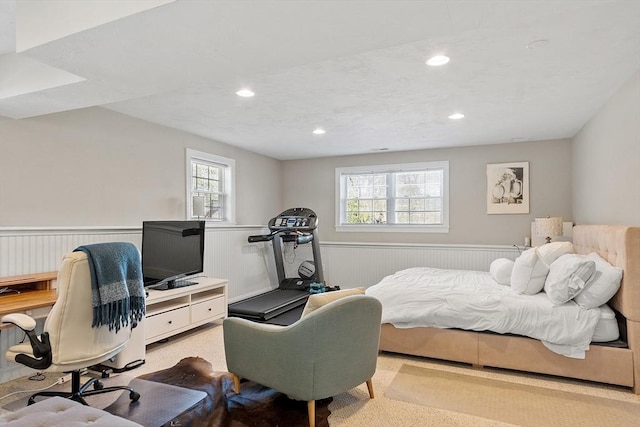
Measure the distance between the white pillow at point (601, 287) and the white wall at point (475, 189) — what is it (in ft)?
8.70

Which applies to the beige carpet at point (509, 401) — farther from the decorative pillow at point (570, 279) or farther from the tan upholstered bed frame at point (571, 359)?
the decorative pillow at point (570, 279)

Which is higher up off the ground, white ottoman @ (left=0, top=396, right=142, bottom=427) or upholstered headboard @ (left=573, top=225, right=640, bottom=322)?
upholstered headboard @ (left=573, top=225, right=640, bottom=322)

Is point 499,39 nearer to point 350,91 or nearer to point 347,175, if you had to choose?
point 350,91

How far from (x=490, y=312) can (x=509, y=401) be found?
28.9 inches

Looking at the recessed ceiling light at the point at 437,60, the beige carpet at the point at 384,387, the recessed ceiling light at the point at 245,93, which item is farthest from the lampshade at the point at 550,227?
the recessed ceiling light at the point at 245,93

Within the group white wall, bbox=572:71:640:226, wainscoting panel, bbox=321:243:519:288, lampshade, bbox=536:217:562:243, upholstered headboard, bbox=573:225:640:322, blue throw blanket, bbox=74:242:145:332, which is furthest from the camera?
wainscoting panel, bbox=321:243:519:288

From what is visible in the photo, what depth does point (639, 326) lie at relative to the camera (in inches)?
106

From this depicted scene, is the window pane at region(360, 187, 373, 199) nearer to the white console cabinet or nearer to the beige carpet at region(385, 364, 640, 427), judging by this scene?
the white console cabinet

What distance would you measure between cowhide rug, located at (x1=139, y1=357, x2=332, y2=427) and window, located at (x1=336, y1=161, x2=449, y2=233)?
407cm

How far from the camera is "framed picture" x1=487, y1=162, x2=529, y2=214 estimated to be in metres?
5.44

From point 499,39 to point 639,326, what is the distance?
2297 millimetres

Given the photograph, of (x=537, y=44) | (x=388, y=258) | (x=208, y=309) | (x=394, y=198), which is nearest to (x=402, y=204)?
(x=394, y=198)

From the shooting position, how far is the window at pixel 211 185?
16.2ft

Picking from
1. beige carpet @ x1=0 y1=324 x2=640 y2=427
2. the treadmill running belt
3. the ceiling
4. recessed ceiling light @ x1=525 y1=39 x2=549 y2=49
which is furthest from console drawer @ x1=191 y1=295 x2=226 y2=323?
recessed ceiling light @ x1=525 y1=39 x2=549 y2=49
